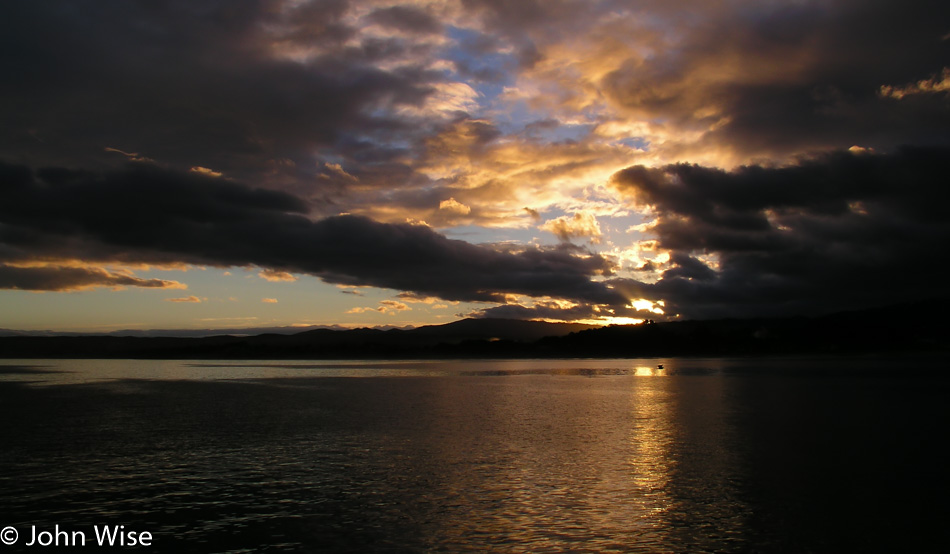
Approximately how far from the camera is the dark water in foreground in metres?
15.4

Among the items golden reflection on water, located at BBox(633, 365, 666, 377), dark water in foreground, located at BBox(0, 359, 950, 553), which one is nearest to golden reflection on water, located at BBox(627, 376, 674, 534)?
dark water in foreground, located at BBox(0, 359, 950, 553)

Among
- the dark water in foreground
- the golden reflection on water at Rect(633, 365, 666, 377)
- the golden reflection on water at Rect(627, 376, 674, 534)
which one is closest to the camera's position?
the dark water in foreground

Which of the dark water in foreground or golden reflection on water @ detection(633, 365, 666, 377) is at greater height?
the dark water in foreground

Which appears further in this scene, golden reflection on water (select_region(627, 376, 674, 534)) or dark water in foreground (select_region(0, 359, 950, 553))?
golden reflection on water (select_region(627, 376, 674, 534))

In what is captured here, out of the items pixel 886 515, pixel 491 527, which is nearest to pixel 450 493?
pixel 491 527

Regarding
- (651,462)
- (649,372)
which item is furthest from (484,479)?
(649,372)

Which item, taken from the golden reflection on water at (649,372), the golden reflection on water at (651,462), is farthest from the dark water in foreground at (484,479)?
the golden reflection on water at (649,372)

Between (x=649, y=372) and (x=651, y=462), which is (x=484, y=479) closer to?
(x=651, y=462)

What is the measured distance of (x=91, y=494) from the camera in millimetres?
18969

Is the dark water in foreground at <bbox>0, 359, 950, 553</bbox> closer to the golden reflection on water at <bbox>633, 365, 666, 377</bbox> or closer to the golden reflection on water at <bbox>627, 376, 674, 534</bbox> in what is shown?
the golden reflection on water at <bbox>627, 376, 674, 534</bbox>

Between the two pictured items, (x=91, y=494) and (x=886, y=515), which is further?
(x=91, y=494)

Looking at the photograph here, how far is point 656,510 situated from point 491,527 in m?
5.09

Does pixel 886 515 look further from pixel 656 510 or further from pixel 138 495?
pixel 138 495

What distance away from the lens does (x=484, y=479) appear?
21453mm
